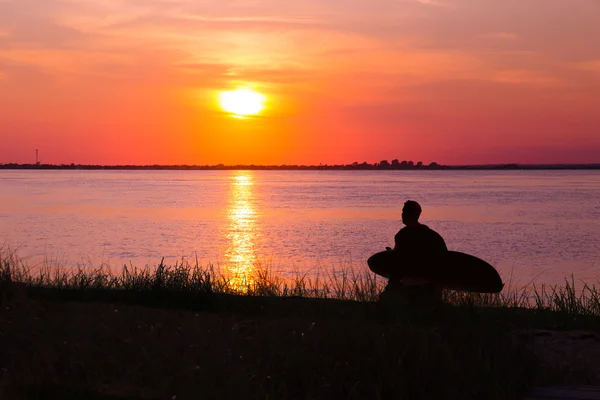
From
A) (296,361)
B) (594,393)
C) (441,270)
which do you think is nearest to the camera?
(594,393)

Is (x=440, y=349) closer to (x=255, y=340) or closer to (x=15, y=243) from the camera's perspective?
(x=255, y=340)

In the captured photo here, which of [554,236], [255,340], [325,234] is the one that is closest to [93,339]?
[255,340]

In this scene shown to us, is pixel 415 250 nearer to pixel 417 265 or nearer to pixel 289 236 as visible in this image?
pixel 417 265

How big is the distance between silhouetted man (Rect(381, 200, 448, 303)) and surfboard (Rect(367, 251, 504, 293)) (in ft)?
0.16

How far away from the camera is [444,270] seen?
1029 cm

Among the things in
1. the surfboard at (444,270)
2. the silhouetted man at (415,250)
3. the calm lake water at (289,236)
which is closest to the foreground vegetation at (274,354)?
the silhouetted man at (415,250)

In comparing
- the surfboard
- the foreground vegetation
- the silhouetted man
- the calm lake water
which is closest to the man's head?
the silhouetted man

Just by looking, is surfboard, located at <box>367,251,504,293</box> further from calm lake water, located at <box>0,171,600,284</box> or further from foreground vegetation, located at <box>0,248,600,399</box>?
calm lake water, located at <box>0,171,600,284</box>

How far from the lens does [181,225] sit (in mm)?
52406

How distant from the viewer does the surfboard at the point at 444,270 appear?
10219 millimetres

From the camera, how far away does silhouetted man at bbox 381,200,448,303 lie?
10.1 metres

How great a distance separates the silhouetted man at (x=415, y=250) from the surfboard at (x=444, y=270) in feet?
0.16

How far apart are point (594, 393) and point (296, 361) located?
272 cm

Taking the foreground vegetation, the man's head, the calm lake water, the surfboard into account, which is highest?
the man's head
